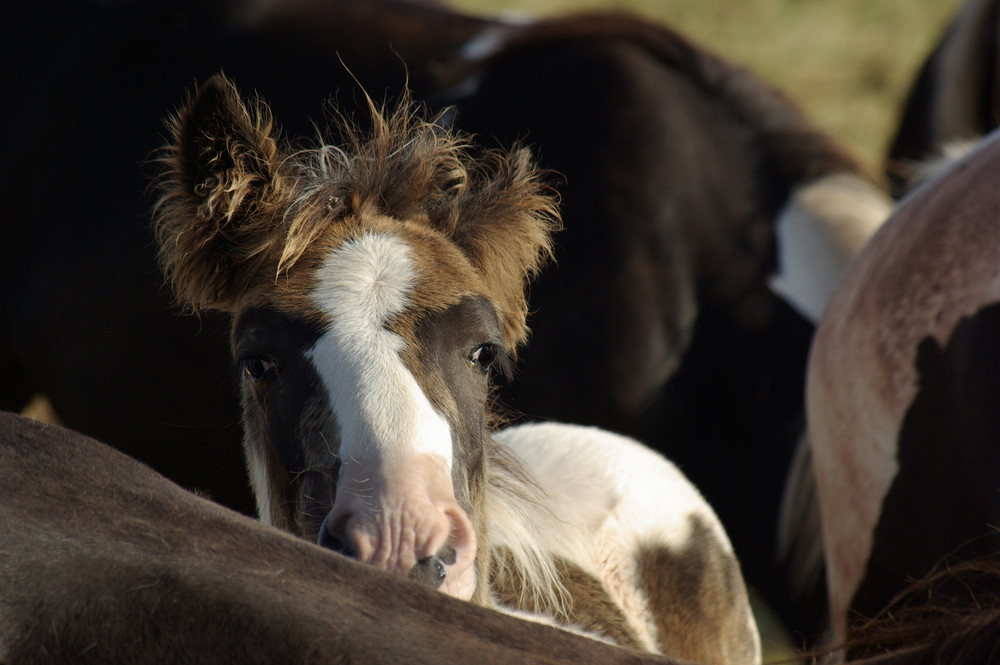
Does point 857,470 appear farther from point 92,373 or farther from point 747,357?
point 92,373

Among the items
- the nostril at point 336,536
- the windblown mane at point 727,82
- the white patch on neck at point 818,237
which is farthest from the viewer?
the windblown mane at point 727,82

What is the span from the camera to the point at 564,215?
3.01m

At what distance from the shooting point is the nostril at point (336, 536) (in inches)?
52.9

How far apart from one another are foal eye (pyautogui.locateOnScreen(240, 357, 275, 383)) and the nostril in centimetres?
36

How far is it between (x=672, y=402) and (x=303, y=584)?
2115mm

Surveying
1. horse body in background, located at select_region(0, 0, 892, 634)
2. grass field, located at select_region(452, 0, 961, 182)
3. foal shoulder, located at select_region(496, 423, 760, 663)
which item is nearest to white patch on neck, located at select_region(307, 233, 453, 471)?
foal shoulder, located at select_region(496, 423, 760, 663)

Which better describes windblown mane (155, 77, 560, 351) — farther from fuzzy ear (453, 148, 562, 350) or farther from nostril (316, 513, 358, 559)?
nostril (316, 513, 358, 559)

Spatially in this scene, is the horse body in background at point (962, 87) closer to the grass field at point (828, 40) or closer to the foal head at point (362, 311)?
the foal head at point (362, 311)

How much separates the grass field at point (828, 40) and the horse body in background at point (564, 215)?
13.1ft

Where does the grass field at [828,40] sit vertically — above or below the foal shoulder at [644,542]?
above

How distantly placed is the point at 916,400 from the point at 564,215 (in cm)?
134

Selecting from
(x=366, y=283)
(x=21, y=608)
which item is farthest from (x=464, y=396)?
(x=21, y=608)

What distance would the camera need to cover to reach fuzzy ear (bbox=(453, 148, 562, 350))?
6.19ft

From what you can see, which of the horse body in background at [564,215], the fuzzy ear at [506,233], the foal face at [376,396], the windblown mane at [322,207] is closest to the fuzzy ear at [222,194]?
the windblown mane at [322,207]
